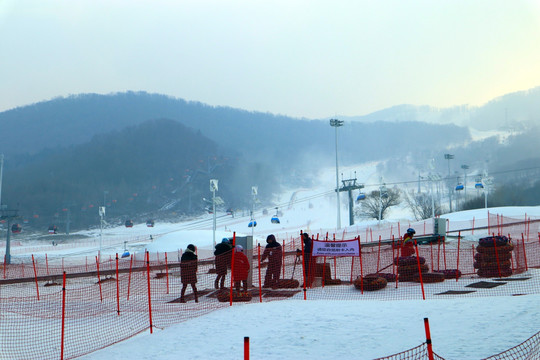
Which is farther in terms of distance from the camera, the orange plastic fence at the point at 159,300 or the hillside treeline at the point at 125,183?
the hillside treeline at the point at 125,183

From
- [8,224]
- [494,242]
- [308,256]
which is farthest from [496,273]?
[8,224]

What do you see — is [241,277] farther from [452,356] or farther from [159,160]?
[159,160]

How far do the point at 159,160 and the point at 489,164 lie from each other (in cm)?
10690

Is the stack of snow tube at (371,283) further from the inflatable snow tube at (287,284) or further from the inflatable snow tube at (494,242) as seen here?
the inflatable snow tube at (494,242)

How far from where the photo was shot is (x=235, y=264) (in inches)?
571

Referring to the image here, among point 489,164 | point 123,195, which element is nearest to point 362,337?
point 123,195

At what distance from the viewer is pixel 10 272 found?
35188mm

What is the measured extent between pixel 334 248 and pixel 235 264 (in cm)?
293

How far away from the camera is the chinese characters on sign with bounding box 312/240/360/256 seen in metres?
15.6

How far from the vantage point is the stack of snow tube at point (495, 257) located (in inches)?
683

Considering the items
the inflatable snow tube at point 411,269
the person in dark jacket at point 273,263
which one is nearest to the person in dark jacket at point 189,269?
the person in dark jacket at point 273,263

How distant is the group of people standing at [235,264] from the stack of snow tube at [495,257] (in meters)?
5.56

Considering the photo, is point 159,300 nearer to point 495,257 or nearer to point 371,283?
point 371,283

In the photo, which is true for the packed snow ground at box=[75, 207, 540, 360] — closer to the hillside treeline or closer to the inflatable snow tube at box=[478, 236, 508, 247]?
the inflatable snow tube at box=[478, 236, 508, 247]
